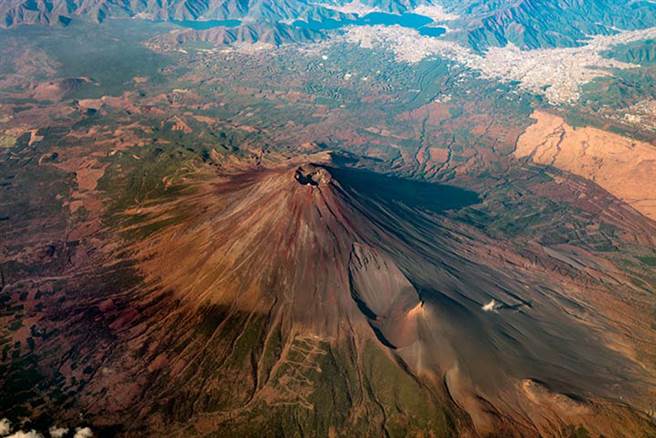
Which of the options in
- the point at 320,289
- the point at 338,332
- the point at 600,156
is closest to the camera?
the point at 338,332

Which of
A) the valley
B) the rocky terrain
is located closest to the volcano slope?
the valley

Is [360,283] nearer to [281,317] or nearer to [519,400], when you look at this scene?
[281,317]

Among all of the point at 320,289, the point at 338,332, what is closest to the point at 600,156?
the point at 320,289

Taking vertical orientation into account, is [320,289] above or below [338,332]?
above

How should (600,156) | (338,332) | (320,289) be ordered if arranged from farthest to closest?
(600,156)
(320,289)
(338,332)

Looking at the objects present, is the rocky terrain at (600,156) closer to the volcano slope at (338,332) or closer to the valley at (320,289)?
the valley at (320,289)

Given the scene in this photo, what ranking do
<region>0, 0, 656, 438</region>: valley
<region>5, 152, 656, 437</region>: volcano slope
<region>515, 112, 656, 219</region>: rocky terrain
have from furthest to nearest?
<region>515, 112, 656, 219</region>: rocky terrain
<region>0, 0, 656, 438</region>: valley
<region>5, 152, 656, 437</region>: volcano slope

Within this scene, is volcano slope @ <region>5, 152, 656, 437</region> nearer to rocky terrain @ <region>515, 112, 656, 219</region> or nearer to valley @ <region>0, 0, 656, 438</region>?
valley @ <region>0, 0, 656, 438</region>

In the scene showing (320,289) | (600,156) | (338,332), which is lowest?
(338,332)

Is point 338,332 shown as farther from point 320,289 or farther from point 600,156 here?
point 600,156
